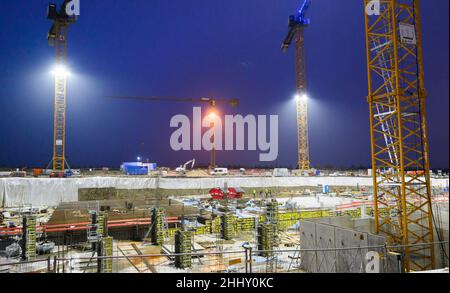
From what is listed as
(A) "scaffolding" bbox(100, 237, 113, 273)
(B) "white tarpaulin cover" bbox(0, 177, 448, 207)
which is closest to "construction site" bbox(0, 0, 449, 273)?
(A) "scaffolding" bbox(100, 237, 113, 273)

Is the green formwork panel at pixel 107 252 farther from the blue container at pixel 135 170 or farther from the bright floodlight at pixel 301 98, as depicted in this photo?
the bright floodlight at pixel 301 98

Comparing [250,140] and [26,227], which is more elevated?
[250,140]

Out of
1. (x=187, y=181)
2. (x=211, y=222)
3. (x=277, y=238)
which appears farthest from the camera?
(x=187, y=181)

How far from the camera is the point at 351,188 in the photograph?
133 ft

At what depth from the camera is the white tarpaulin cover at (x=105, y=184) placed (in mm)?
24922

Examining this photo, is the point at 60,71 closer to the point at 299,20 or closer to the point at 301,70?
the point at 301,70

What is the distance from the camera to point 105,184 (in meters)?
30.7

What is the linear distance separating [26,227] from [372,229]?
15018mm

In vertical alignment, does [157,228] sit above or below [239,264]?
above

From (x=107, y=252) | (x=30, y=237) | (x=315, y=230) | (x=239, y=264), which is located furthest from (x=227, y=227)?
(x=30, y=237)
